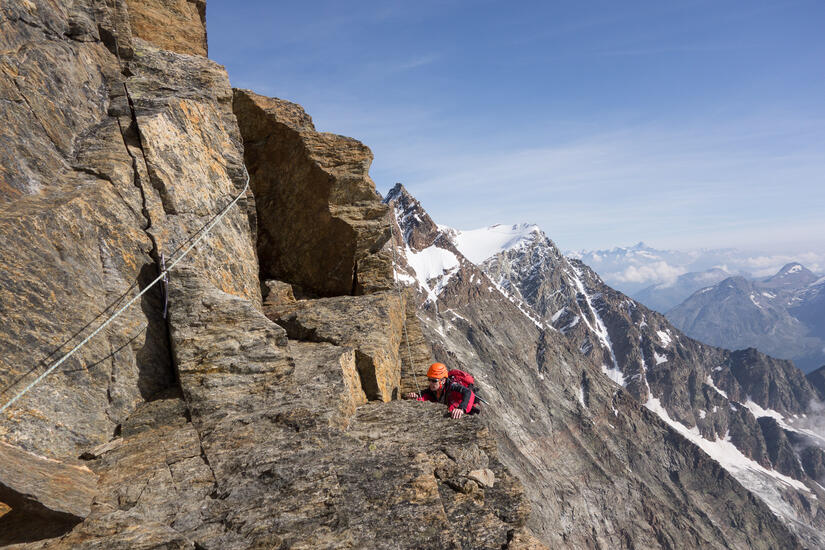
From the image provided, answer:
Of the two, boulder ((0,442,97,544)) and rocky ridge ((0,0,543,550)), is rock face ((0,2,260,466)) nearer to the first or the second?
rocky ridge ((0,0,543,550))

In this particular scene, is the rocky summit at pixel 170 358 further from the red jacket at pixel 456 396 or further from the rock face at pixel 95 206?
the red jacket at pixel 456 396

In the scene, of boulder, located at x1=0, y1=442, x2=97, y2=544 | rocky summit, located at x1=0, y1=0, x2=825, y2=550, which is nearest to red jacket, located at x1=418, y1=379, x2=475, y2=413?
rocky summit, located at x1=0, y1=0, x2=825, y2=550

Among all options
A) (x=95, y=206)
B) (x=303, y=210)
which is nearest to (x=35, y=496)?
(x=95, y=206)

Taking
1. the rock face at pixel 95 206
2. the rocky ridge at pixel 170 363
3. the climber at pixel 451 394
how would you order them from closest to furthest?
the rocky ridge at pixel 170 363 → the rock face at pixel 95 206 → the climber at pixel 451 394

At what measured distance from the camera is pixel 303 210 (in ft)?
61.4

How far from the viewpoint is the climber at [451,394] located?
12.8 meters

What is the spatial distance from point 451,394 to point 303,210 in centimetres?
1016

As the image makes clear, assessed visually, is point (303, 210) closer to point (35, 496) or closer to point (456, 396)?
point (456, 396)

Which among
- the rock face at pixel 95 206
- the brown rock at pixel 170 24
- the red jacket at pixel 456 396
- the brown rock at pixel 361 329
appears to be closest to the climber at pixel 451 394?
the red jacket at pixel 456 396

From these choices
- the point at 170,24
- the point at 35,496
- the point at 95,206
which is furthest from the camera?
the point at 170,24

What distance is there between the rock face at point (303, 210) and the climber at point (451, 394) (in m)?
5.52

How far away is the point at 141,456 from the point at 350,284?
1102 centimetres

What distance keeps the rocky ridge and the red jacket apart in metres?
0.97

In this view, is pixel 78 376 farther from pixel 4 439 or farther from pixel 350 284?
pixel 350 284
